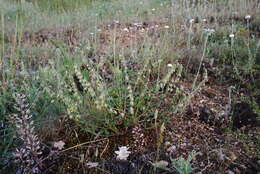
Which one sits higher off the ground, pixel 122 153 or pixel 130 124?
pixel 130 124

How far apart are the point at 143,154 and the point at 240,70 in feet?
4.84

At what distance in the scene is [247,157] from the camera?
152cm

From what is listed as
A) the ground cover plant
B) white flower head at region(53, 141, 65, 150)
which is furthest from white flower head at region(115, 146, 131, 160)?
white flower head at region(53, 141, 65, 150)

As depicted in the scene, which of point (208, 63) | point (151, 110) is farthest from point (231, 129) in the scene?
point (208, 63)

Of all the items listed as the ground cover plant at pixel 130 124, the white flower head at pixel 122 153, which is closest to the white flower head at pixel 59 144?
the ground cover plant at pixel 130 124

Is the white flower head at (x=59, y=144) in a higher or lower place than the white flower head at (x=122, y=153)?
higher

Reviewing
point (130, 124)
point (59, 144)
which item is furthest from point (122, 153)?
point (59, 144)

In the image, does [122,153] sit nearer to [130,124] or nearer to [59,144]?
[130,124]

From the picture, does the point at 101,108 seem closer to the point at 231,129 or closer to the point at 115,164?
the point at 115,164

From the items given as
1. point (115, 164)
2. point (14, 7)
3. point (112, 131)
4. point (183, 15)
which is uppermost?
point (14, 7)

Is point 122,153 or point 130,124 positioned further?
point 130,124

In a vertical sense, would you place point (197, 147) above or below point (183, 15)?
below

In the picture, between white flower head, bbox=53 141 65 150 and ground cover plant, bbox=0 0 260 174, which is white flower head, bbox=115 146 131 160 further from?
white flower head, bbox=53 141 65 150

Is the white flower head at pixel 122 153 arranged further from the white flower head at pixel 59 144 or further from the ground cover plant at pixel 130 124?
the white flower head at pixel 59 144
